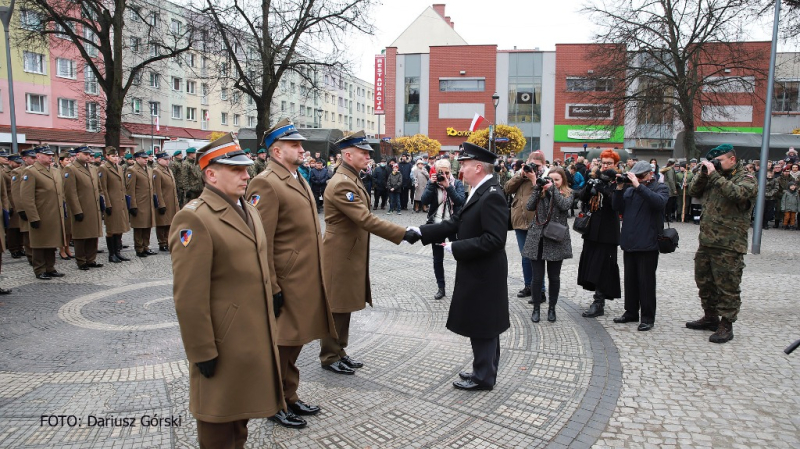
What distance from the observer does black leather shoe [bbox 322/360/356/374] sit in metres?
4.95

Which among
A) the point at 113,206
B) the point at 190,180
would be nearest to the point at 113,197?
the point at 113,206

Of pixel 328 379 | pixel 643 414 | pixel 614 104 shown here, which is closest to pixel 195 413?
pixel 328 379

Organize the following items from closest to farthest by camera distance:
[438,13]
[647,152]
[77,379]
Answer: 1. [77,379]
2. [647,152]
3. [438,13]

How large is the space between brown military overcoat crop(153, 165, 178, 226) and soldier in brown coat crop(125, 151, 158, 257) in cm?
22

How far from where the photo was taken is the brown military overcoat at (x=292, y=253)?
156 inches

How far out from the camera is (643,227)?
6.32 metres

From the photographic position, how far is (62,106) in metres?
40.4

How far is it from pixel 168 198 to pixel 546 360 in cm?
960

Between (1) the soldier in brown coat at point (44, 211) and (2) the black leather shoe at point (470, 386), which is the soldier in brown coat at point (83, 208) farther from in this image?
Answer: (2) the black leather shoe at point (470, 386)

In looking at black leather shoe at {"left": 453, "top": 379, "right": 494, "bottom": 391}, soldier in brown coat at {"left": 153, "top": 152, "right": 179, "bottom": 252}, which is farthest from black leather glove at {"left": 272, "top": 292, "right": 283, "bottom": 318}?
soldier in brown coat at {"left": 153, "top": 152, "right": 179, "bottom": 252}

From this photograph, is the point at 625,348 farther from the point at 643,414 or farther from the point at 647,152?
the point at 647,152

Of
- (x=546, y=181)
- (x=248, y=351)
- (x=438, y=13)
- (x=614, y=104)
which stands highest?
(x=438, y=13)

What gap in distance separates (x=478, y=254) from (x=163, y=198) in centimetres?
965

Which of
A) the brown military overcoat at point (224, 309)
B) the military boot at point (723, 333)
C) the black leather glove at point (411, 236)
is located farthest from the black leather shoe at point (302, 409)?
the military boot at point (723, 333)
